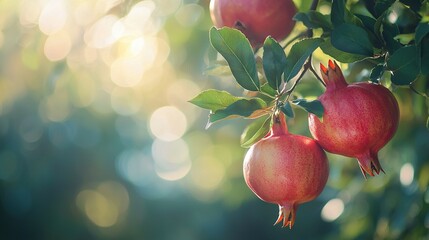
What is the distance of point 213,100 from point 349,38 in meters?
0.21

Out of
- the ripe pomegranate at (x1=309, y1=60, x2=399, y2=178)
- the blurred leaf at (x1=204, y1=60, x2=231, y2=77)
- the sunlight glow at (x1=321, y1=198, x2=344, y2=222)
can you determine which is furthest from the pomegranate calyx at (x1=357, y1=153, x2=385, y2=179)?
the sunlight glow at (x1=321, y1=198, x2=344, y2=222)

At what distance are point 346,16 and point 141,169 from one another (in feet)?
22.3

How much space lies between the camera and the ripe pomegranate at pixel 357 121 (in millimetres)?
993

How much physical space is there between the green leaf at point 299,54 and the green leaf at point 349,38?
0.08ft

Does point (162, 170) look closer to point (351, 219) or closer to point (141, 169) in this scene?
point (141, 169)

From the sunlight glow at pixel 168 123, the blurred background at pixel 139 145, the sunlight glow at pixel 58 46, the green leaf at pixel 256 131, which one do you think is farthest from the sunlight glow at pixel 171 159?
the green leaf at pixel 256 131

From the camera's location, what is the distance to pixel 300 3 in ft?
4.40

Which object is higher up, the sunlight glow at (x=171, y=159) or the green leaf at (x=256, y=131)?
the green leaf at (x=256, y=131)

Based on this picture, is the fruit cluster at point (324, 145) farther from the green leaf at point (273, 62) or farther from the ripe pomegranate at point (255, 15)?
the ripe pomegranate at point (255, 15)

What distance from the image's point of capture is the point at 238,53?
3.44 feet

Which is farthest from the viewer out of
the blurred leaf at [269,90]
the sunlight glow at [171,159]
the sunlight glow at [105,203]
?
the sunlight glow at [105,203]

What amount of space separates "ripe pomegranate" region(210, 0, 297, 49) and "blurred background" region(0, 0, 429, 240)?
0.18 meters

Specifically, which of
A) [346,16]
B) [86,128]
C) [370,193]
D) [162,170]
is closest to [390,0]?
[346,16]

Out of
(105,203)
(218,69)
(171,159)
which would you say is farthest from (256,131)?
(105,203)
